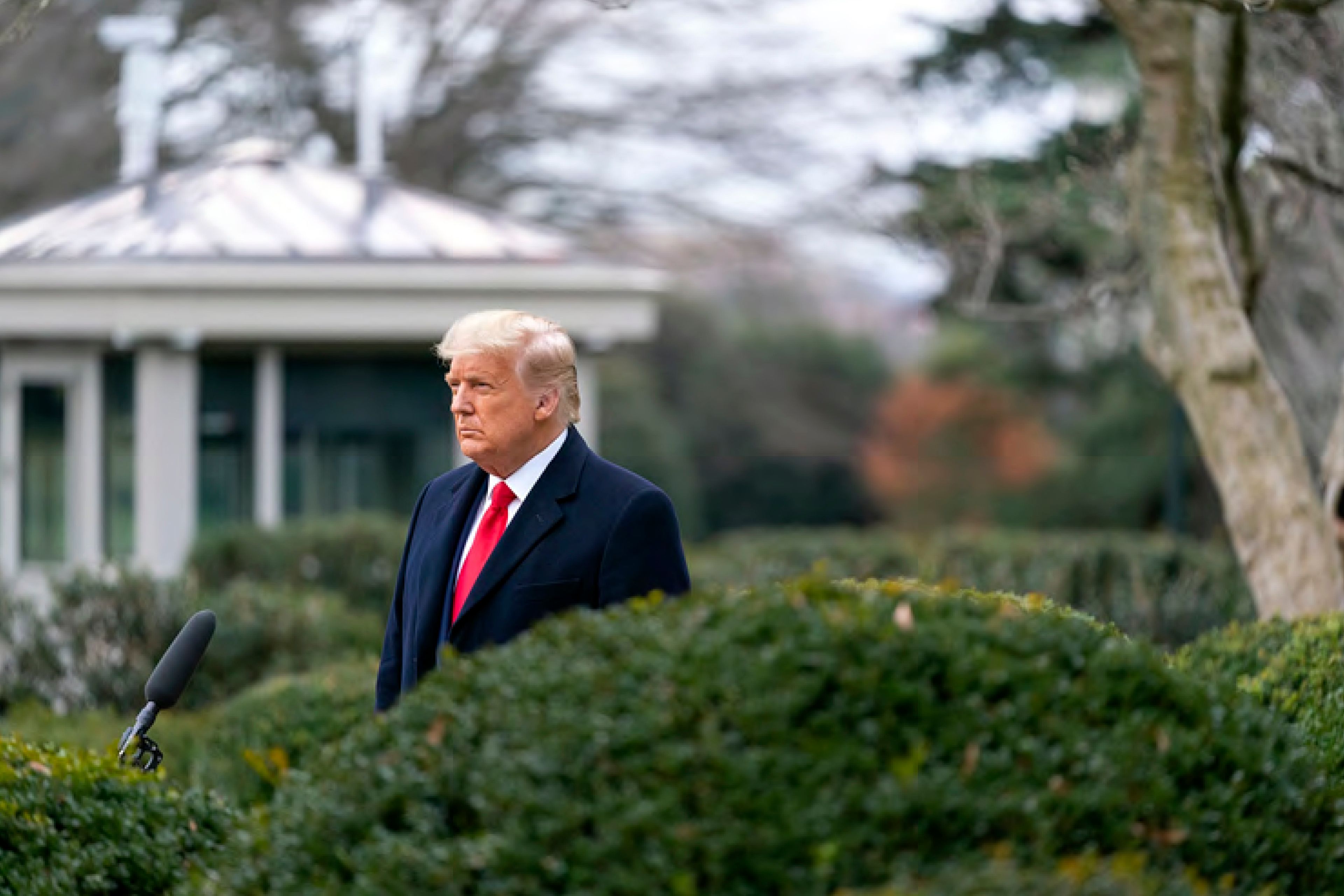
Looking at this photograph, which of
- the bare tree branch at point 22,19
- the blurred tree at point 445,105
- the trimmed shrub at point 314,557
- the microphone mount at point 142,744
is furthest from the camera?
the blurred tree at point 445,105

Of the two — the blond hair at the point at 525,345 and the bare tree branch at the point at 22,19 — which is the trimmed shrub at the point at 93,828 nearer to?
the blond hair at the point at 525,345

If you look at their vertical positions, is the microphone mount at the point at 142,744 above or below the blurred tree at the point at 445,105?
below

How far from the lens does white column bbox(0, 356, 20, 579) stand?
14375 mm

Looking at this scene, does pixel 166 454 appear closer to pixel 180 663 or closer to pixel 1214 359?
pixel 1214 359

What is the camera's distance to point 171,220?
15.2 meters

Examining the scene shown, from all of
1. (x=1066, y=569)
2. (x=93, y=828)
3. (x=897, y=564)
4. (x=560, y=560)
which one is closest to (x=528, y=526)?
(x=560, y=560)

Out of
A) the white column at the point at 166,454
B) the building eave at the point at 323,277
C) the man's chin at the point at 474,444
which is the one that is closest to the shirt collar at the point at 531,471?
the man's chin at the point at 474,444

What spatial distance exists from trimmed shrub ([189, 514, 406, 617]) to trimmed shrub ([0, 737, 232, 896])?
9004 millimetres

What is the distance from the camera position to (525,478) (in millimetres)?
4605

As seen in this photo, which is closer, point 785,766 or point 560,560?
point 785,766

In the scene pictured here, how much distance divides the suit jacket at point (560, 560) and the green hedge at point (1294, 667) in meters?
1.44

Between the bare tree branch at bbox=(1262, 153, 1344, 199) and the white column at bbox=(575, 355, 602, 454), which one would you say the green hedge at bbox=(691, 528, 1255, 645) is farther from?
the bare tree branch at bbox=(1262, 153, 1344, 199)

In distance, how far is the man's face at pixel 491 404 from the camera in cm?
449

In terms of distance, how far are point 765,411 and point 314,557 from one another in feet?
82.0
